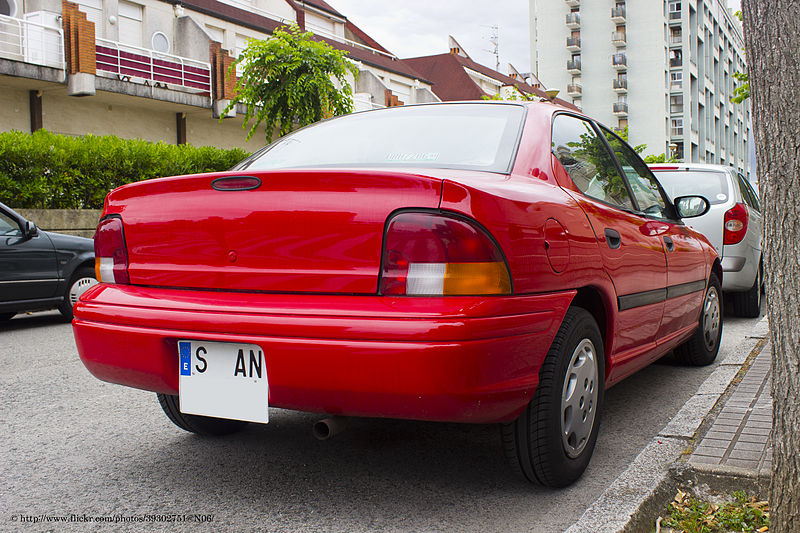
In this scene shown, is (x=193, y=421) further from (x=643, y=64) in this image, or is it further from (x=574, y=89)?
(x=574, y=89)

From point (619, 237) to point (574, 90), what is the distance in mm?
74011

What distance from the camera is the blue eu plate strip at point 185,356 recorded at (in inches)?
111

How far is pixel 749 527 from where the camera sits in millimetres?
2594

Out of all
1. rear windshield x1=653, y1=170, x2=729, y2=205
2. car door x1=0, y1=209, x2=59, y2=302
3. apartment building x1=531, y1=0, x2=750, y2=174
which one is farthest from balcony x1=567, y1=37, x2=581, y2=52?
car door x1=0, y1=209, x2=59, y2=302

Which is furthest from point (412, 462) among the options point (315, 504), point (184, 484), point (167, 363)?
point (167, 363)

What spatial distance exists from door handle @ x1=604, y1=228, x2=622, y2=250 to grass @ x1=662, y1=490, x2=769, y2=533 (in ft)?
3.71

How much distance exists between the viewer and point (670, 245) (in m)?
4.38

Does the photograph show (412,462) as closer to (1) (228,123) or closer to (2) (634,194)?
(2) (634,194)

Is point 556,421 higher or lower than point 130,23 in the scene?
lower

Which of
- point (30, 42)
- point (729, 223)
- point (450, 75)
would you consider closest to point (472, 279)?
point (729, 223)

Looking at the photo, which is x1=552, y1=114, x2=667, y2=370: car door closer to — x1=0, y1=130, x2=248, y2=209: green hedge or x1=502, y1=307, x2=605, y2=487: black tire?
x1=502, y1=307, x2=605, y2=487: black tire

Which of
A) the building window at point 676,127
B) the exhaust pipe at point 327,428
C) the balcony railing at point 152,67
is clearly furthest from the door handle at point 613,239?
the building window at point 676,127

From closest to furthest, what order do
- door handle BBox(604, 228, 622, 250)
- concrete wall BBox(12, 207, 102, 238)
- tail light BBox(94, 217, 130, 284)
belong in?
tail light BBox(94, 217, 130, 284)
door handle BBox(604, 228, 622, 250)
concrete wall BBox(12, 207, 102, 238)

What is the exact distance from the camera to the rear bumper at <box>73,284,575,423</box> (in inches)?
97.3
